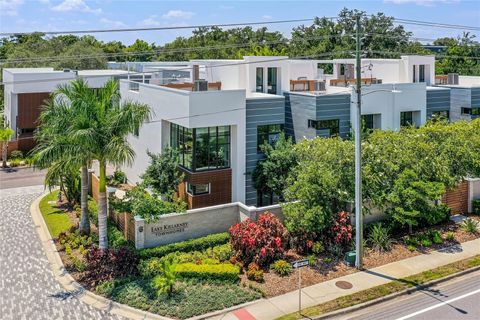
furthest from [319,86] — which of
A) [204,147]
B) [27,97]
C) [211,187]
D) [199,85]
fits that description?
[27,97]

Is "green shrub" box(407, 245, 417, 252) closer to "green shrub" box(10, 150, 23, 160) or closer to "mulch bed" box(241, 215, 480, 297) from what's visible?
"mulch bed" box(241, 215, 480, 297)

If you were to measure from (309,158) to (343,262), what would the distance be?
16.4 ft

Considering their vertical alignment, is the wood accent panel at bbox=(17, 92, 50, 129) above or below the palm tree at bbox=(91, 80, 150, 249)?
above

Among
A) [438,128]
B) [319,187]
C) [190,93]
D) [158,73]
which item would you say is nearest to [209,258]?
[319,187]

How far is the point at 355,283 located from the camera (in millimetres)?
17125

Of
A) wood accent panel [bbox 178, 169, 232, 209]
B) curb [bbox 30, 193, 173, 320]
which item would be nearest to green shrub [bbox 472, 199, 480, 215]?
wood accent panel [bbox 178, 169, 232, 209]

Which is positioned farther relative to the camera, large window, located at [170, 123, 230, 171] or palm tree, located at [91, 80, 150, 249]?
large window, located at [170, 123, 230, 171]

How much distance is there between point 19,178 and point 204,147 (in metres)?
19.1

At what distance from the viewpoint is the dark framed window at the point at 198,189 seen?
74.8 ft

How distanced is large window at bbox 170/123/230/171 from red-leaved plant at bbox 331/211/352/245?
6692 millimetres

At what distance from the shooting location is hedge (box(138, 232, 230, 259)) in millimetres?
18719

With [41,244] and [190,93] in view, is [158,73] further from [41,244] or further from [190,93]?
[41,244]

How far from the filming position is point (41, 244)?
21.0 meters

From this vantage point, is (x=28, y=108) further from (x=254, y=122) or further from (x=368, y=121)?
(x=368, y=121)
